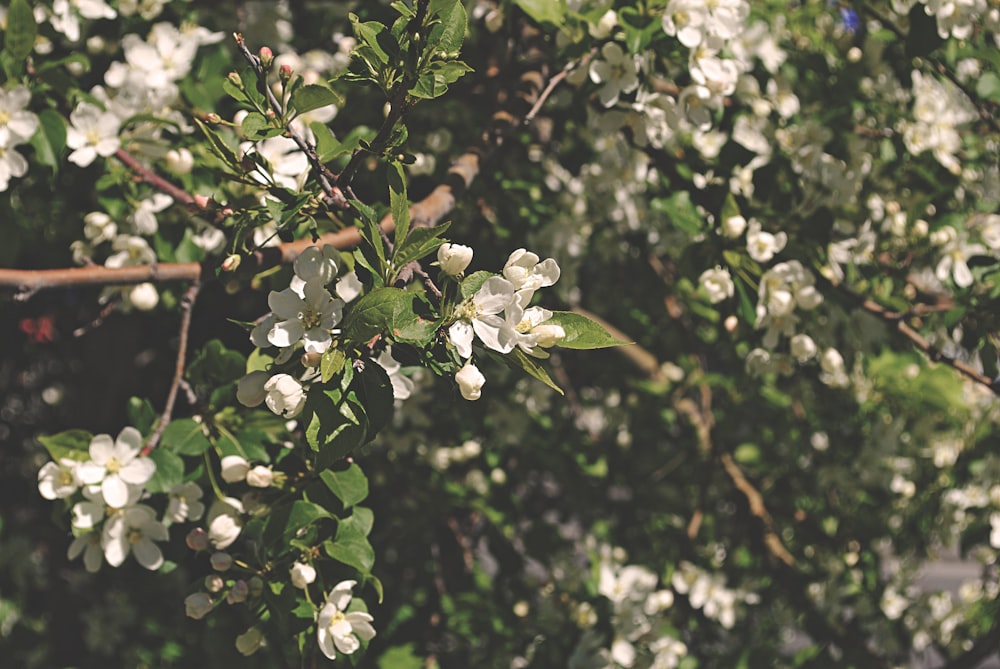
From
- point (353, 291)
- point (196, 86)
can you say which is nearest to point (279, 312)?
point (353, 291)

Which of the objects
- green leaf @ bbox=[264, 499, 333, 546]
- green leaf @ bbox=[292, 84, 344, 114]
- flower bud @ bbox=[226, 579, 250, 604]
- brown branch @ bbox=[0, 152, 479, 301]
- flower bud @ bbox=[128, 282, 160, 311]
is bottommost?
flower bud @ bbox=[128, 282, 160, 311]

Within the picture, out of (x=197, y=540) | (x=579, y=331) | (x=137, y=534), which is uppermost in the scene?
(x=579, y=331)

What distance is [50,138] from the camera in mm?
1618

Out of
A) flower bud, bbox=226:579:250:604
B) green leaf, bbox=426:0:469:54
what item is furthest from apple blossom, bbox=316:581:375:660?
green leaf, bbox=426:0:469:54

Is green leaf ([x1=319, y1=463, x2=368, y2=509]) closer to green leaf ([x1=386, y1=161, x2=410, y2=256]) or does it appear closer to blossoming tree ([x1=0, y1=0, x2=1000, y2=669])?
blossoming tree ([x1=0, y1=0, x2=1000, y2=669])

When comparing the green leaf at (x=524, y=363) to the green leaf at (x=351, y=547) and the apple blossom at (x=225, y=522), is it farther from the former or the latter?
the apple blossom at (x=225, y=522)

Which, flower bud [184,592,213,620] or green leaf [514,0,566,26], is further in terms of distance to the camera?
green leaf [514,0,566,26]

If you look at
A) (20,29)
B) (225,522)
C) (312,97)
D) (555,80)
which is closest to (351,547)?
(225,522)

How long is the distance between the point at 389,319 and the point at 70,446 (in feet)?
2.40

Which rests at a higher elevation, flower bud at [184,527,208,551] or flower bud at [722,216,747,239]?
flower bud at [722,216,747,239]

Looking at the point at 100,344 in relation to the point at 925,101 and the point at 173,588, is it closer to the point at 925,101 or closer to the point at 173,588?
the point at 173,588

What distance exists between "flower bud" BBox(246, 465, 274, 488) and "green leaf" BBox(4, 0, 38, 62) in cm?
94

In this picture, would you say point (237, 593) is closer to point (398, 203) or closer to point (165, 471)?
point (165, 471)

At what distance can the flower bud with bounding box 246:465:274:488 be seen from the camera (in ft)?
3.95
